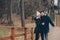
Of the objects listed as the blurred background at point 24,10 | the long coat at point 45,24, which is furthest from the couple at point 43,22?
the blurred background at point 24,10

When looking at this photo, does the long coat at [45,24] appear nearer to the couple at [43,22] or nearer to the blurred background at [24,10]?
the couple at [43,22]

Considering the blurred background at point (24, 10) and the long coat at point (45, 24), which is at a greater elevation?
the long coat at point (45, 24)

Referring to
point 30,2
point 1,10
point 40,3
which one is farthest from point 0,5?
point 40,3

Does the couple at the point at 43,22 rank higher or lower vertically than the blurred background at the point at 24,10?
higher

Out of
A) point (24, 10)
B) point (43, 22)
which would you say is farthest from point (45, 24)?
point (24, 10)

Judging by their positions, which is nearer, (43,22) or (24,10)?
(43,22)

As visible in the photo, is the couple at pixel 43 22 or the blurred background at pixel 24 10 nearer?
the couple at pixel 43 22

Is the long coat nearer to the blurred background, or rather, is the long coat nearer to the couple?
the couple

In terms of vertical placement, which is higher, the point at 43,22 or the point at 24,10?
the point at 43,22

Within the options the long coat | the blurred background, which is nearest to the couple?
the long coat

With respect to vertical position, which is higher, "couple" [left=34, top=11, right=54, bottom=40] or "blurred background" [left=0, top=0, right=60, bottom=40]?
"couple" [left=34, top=11, right=54, bottom=40]

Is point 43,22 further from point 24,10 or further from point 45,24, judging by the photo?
point 24,10

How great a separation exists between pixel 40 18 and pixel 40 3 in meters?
31.3

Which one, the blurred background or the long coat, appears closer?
the long coat
